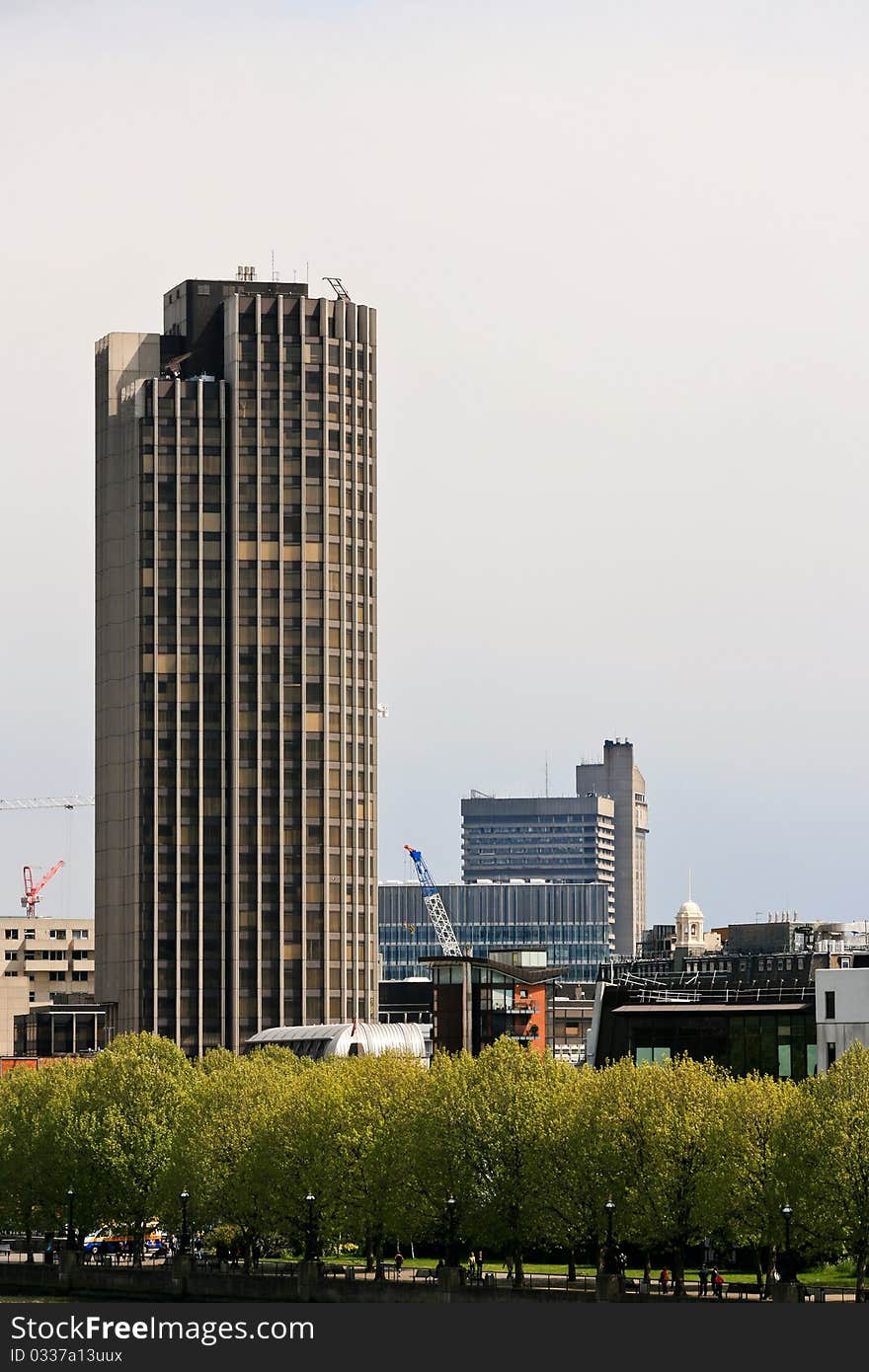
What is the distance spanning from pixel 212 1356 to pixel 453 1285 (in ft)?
187

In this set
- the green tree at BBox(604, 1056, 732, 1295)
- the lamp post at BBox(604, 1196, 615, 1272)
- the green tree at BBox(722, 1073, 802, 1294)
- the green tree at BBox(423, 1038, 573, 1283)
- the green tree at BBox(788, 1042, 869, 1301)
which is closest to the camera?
the green tree at BBox(788, 1042, 869, 1301)

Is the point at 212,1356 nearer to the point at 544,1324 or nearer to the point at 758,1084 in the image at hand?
the point at 544,1324

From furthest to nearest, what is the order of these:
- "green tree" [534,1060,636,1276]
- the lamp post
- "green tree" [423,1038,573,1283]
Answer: "green tree" [423,1038,573,1283] → "green tree" [534,1060,636,1276] → the lamp post

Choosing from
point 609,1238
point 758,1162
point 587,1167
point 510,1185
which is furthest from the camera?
point 510,1185

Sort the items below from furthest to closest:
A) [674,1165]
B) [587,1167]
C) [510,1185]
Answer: [510,1185] < [587,1167] < [674,1165]

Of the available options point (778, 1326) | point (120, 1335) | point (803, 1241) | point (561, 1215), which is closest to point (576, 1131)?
point (561, 1215)

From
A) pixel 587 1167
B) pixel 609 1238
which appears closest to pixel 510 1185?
pixel 587 1167

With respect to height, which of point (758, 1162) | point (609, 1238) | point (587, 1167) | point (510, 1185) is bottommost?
point (609, 1238)

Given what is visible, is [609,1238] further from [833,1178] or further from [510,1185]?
[833,1178]

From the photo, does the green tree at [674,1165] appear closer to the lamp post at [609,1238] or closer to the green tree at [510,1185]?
the lamp post at [609,1238]

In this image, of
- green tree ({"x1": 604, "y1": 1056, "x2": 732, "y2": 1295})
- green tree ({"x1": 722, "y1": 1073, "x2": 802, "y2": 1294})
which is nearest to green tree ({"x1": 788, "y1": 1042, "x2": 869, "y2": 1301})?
green tree ({"x1": 722, "y1": 1073, "x2": 802, "y2": 1294})

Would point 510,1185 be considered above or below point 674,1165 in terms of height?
below

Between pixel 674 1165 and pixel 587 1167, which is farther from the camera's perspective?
pixel 587 1167

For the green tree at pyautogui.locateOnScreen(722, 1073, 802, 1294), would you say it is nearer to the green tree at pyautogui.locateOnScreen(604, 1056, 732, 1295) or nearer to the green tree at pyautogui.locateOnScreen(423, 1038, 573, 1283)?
the green tree at pyautogui.locateOnScreen(604, 1056, 732, 1295)
